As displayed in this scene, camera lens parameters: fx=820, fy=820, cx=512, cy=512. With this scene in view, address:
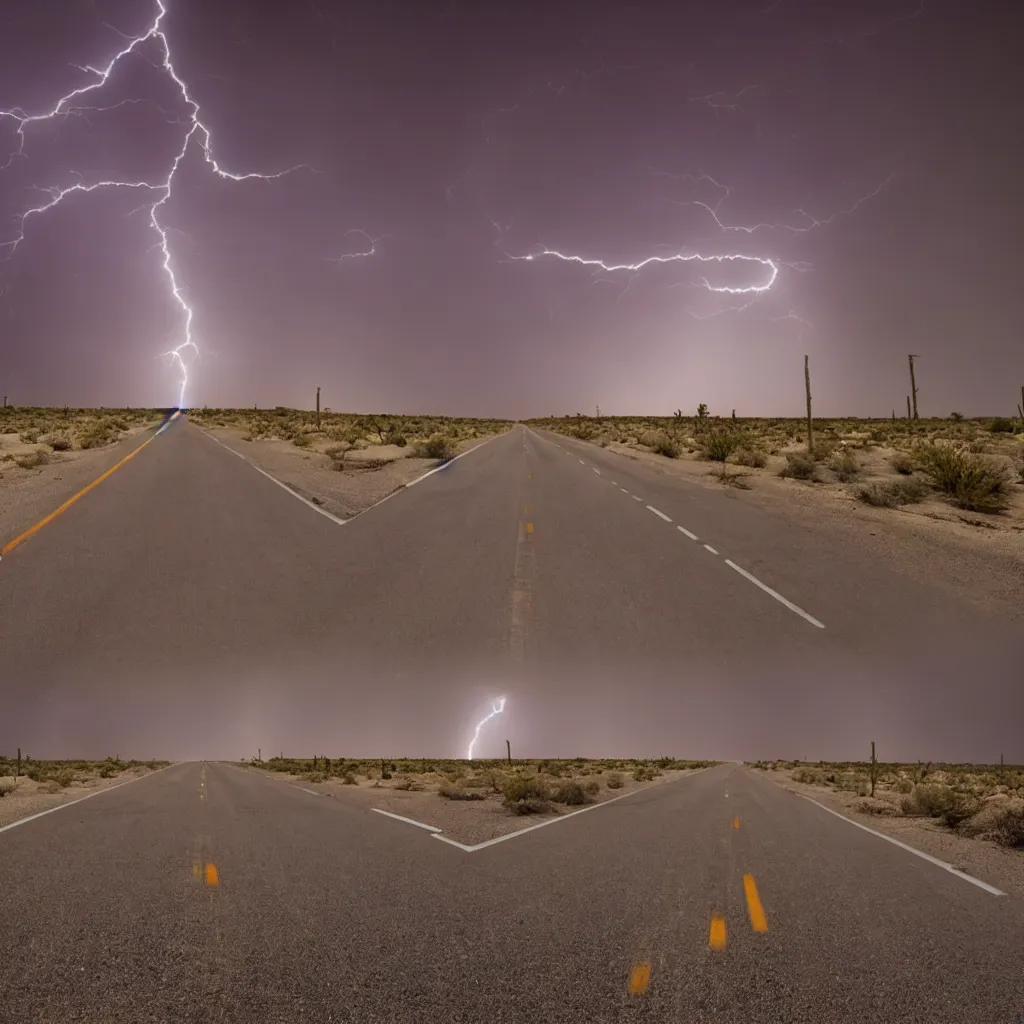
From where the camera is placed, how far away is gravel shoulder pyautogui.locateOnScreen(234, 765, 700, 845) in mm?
12102

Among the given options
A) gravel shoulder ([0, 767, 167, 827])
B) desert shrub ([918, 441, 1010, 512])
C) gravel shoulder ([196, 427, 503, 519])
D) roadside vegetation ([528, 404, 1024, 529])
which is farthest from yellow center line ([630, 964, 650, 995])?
desert shrub ([918, 441, 1010, 512])

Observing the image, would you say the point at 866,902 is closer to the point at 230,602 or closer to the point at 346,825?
the point at 346,825

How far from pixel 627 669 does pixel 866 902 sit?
3978 mm

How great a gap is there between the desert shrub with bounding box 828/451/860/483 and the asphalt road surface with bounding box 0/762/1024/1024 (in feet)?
55.2

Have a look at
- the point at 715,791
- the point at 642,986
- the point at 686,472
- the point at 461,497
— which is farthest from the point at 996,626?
the point at 686,472

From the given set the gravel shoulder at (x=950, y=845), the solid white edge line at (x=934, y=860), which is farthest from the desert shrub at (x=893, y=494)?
the solid white edge line at (x=934, y=860)

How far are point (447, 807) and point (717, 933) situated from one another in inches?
400

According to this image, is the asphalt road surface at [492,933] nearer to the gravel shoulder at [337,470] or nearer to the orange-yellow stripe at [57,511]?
the orange-yellow stripe at [57,511]

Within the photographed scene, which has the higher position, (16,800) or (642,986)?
(642,986)

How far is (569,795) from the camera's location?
1625 centimetres

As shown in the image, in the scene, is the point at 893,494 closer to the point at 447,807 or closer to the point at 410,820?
the point at 447,807

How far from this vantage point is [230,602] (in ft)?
39.2

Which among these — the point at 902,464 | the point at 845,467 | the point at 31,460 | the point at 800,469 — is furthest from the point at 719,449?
the point at 31,460

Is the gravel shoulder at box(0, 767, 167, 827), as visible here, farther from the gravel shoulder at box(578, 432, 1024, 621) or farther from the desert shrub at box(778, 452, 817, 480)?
the desert shrub at box(778, 452, 817, 480)
